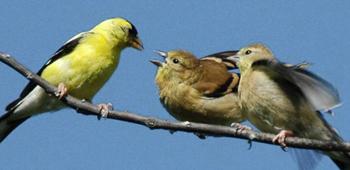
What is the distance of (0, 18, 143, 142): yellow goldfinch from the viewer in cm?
838

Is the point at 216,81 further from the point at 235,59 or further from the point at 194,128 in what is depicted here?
the point at 194,128

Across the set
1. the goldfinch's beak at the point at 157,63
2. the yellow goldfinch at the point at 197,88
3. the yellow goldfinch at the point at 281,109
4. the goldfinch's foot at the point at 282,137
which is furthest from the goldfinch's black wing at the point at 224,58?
the goldfinch's foot at the point at 282,137

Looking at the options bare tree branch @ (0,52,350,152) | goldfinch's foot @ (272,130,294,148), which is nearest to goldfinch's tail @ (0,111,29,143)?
bare tree branch @ (0,52,350,152)

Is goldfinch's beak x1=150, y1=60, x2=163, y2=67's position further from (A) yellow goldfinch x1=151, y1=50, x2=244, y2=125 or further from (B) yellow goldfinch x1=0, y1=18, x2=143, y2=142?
(B) yellow goldfinch x1=0, y1=18, x2=143, y2=142

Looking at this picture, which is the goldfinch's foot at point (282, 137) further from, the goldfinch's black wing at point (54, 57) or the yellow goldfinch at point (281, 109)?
the goldfinch's black wing at point (54, 57)

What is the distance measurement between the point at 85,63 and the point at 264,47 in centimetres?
207

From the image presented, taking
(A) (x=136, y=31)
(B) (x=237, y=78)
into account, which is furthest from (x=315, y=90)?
(A) (x=136, y=31)

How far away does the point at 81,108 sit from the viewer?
6027mm

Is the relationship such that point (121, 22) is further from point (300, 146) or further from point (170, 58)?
point (300, 146)

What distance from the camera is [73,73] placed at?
8375mm

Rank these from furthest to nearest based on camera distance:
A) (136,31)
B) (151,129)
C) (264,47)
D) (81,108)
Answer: (136,31)
(264,47)
(81,108)
(151,129)

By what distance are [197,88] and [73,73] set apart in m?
1.40

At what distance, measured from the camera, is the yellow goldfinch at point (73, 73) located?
838 cm

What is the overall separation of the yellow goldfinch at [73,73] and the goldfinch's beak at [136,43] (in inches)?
0.9
